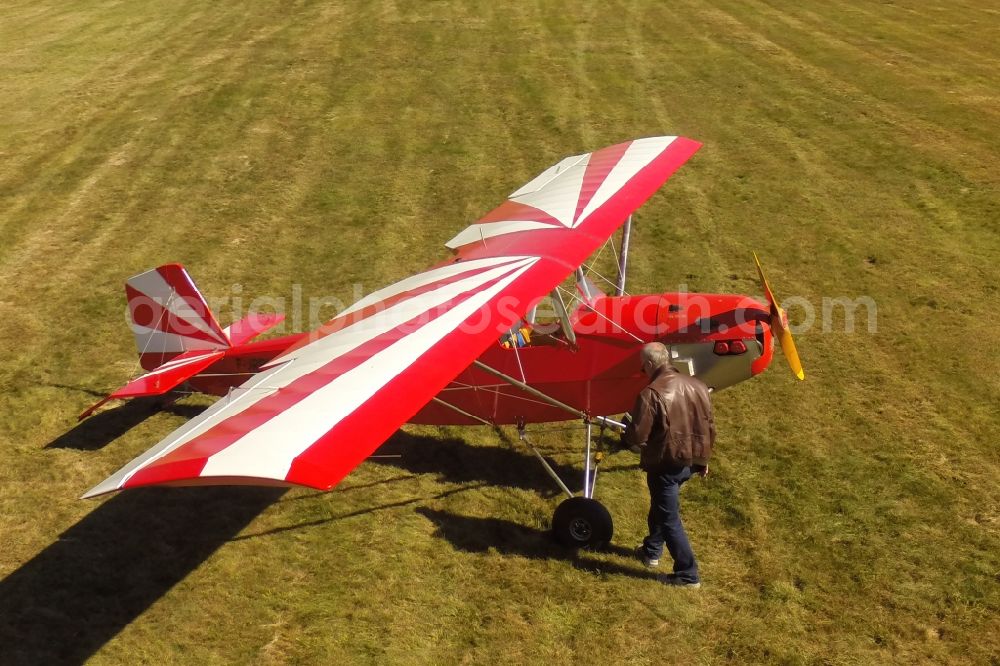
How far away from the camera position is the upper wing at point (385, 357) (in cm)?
437

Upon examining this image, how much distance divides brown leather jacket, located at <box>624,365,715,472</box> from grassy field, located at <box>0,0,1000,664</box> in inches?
45.3

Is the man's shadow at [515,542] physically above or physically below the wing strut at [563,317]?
below

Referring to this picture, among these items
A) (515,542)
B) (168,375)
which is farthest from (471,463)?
(168,375)

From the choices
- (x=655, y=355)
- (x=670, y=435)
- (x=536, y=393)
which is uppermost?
(x=655, y=355)

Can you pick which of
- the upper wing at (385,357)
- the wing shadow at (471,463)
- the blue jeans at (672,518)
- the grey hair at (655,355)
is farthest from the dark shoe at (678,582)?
the upper wing at (385,357)

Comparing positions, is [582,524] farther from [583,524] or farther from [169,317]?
[169,317]

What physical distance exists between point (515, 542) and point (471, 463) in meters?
1.30

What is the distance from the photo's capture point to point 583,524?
6.45 m

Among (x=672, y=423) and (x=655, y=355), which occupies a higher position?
(x=655, y=355)

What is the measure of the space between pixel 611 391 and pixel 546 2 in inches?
786

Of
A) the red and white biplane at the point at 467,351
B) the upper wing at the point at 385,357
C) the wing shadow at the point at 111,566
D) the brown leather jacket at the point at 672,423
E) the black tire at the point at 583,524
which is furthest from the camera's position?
the black tire at the point at 583,524

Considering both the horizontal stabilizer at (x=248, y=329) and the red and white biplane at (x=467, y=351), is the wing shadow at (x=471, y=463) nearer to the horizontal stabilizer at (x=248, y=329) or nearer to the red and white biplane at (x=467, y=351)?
the red and white biplane at (x=467, y=351)

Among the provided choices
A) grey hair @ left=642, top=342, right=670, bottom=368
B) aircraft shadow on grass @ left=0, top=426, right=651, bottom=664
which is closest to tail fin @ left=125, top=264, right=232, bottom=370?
aircraft shadow on grass @ left=0, top=426, right=651, bottom=664

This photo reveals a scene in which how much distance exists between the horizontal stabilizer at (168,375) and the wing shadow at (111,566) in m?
0.97
